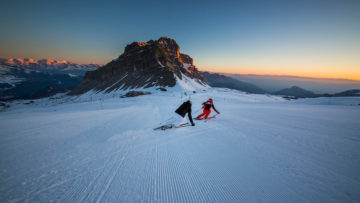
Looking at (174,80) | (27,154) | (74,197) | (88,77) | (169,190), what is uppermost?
(88,77)

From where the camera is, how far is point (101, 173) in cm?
319

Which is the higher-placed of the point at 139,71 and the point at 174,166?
the point at 139,71

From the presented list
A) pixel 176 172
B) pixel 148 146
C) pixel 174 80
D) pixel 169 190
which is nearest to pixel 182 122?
pixel 148 146

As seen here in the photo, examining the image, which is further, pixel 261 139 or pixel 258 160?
pixel 261 139

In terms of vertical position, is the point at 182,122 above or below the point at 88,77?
below

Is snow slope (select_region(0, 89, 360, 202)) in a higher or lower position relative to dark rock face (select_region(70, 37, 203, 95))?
lower

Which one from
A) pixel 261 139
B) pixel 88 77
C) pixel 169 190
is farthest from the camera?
pixel 88 77

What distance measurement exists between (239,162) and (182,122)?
3.81 meters

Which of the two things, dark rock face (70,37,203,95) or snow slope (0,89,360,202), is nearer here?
snow slope (0,89,360,202)

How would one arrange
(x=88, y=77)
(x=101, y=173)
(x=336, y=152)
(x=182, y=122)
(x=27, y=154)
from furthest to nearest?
(x=88, y=77) → (x=182, y=122) → (x=336, y=152) → (x=27, y=154) → (x=101, y=173)

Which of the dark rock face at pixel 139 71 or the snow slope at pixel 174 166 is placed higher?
the dark rock face at pixel 139 71

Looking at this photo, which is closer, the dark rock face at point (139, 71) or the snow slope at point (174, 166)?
the snow slope at point (174, 166)

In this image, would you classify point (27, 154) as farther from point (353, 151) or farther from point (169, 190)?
point (353, 151)

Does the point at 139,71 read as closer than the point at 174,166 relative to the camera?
No
